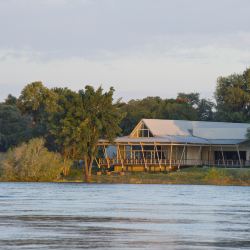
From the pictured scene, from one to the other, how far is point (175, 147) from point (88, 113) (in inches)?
565

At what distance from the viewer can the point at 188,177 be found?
95.4m

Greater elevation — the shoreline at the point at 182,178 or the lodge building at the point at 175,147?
the lodge building at the point at 175,147

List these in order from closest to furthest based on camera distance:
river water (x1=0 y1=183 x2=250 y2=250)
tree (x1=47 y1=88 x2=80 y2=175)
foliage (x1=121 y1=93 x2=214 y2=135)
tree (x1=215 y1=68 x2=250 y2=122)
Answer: river water (x1=0 y1=183 x2=250 y2=250)
tree (x1=47 y1=88 x2=80 y2=175)
foliage (x1=121 y1=93 x2=214 y2=135)
tree (x1=215 y1=68 x2=250 y2=122)

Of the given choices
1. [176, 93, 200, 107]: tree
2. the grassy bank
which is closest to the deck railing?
the grassy bank

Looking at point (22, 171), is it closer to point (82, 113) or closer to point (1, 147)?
point (82, 113)

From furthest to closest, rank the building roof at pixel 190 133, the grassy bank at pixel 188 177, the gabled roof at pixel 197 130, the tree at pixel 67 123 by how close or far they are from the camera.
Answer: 1. the gabled roof at pixel 197 130
2. the building roof at pixel 190 133
3. the tree at pixel 67 123
4. the grassy bank at pixel 188 177

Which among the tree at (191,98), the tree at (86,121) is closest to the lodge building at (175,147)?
the tree at (86,121)

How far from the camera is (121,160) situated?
351 feet

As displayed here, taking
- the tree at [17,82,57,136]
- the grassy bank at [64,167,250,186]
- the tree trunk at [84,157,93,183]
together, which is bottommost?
the grassy bank at [64,167,250,186]

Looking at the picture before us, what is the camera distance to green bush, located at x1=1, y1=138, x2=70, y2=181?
92.1 metres

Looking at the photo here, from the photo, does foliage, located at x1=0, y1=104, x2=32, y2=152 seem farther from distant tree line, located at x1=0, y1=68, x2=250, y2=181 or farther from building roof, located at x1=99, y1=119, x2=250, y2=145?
building roof, located at x1=99, y1=119, x2=250, y2=145

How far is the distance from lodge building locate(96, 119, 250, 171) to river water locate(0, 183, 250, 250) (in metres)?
42.9

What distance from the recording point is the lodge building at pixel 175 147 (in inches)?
4203

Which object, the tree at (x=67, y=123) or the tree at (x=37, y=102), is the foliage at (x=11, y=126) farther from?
the tree at (x=67, y=123)
